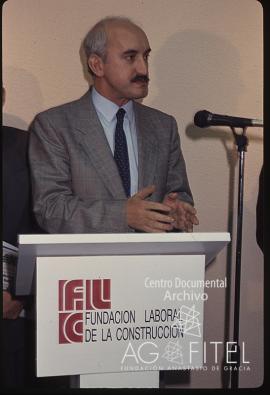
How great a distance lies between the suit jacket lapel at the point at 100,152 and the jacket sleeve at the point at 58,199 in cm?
6

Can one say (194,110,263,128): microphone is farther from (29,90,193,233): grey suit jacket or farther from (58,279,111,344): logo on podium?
(58,279,111,344): logo on podium

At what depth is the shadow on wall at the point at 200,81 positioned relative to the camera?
2391mm

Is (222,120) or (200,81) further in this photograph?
(200,81)

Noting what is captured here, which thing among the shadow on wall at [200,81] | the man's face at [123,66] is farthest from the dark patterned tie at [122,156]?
the shadow on wall at [200,81]

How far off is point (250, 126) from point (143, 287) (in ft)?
2.79

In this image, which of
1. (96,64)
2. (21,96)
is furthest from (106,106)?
(21,96)

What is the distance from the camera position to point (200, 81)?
2422 millimetres

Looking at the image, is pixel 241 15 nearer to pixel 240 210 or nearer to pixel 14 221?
pixel 240 210

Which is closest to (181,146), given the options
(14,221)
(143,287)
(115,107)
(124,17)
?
(115,107)

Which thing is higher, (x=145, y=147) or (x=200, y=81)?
(x=200, y=81)

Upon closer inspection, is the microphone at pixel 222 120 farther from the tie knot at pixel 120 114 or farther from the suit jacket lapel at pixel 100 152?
the suit jacket lapel at pixel 100 152

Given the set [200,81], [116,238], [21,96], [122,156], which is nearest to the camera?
[116,238]

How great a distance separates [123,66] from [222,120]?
393 millimetres

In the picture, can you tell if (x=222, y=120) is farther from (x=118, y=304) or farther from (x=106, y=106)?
(x=118, y=304)
